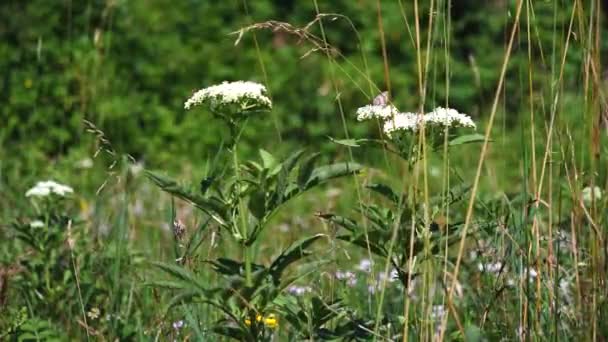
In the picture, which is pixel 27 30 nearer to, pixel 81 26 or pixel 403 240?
pixel 81 26

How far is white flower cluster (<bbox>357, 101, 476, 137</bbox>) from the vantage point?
224 cm

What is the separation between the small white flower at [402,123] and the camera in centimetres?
223

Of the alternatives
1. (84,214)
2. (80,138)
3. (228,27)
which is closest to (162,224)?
(84,214)

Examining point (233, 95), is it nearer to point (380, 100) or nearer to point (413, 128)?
point (413, 128)

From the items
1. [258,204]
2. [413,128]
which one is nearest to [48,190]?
[258,204]

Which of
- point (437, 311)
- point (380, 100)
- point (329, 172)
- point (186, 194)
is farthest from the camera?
point (437, 311)

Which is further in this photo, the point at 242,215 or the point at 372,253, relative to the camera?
the point at 372,253

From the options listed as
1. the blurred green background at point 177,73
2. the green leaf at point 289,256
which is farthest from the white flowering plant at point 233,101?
the blurred green background at point 177,73

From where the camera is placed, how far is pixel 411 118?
2270 mm

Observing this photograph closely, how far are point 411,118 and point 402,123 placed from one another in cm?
3

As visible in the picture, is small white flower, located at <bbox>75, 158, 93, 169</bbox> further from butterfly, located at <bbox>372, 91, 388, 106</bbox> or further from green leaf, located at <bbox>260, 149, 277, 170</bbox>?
green leaf, located at <bbox>260, 149, 277, 170</bbox>

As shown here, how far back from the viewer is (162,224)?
15.2ft

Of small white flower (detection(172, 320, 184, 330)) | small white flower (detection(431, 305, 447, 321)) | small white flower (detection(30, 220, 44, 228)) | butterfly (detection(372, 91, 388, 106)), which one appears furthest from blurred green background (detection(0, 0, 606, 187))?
butterfly (detection(372, 91, 388, 106))

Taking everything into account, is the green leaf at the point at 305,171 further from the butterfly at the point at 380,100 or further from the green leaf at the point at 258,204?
the butterfly at the point at 380,100
